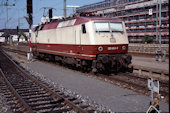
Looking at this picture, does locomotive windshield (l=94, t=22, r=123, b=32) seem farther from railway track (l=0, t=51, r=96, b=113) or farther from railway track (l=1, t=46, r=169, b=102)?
railway track (l=0, t=51, r=96, b=113)

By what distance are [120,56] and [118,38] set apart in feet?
3.67

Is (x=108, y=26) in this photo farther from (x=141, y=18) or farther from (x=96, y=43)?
(x=141, y=18)

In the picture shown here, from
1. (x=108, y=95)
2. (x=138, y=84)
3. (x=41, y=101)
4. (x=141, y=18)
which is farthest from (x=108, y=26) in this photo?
(x=141, y=18)

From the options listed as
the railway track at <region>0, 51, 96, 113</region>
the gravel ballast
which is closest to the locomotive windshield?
the gravel ballast

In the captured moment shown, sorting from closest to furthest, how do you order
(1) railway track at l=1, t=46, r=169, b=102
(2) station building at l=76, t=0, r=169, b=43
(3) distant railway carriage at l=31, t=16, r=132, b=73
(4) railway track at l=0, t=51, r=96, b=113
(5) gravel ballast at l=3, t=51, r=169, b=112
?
(4) railway track at l=0, t=51, r=96, b=113, (5) gravel ballast at l=3, t=51, r=169, b=112, (1) railway track at l=1, t=46, r=169, b=102, (3) distant railway carriage at l=31, t=16, r=132, b=73, (2) station building at l=76, t=0, r=169, b=43

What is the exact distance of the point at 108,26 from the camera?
12.4 meters

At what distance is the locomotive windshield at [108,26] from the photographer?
39.4 feet

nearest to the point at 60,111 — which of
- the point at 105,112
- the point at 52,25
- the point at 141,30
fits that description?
the point at 105,112

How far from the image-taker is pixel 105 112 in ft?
20.9

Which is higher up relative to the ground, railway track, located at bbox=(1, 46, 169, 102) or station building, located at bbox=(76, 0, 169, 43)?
station building, located at bbox=(76, 0, 169, 43)

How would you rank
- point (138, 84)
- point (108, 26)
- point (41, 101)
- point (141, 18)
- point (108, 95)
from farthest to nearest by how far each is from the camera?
point (141, 18)
point (108, 26)
point (138, 84)
point (108, 95)
point (41, 101)

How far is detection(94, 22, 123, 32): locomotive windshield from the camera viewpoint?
12.0m

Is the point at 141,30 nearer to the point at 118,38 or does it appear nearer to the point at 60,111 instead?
the point at 118,38

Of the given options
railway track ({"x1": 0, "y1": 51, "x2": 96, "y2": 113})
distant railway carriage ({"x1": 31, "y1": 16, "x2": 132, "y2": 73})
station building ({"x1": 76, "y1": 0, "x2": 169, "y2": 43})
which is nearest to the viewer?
railway track ({"x1": 0, "y1": 51, "x2": 96, "y2": 113})
